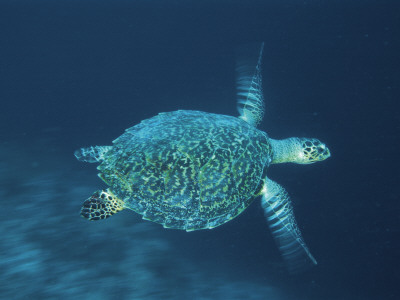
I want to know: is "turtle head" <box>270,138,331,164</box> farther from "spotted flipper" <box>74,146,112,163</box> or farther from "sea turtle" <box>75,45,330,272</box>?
"spotted flipper" <box>74,146,112,163</box>

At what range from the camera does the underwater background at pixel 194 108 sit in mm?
3459

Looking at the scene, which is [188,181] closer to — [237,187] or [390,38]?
[237,187]

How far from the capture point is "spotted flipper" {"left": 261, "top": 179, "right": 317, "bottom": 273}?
360 cm

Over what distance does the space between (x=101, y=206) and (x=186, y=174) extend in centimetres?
128

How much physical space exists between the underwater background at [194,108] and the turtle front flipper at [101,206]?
740mm

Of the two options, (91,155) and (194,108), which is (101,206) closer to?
(91,155)

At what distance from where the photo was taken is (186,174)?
→ 2.94 metres

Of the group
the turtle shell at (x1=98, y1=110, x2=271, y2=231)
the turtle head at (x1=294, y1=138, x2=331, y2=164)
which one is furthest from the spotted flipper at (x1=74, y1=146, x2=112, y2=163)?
the turtle head at (x1=294, y1=138, x2=331, y2=164)

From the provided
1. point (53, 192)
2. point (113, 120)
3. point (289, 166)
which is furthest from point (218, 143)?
point (113, 120)

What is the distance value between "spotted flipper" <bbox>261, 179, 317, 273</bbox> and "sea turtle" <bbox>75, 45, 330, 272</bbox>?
0.02m

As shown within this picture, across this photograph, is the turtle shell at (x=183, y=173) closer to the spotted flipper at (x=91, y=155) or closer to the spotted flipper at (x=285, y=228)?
the spotted flipper at (x=91, y=155)

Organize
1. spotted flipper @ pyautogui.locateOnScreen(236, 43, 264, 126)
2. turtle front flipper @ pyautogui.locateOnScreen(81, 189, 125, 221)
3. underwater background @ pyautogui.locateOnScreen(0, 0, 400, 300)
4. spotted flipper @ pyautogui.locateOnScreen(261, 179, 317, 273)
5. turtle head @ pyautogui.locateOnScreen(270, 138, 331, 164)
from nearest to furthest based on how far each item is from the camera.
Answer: turtle front flipper @ pyautogui.locateOnScreen(81, 189, 125, 221), underwater background @ pyautogui.locateOnScreen(0, 0, 400, 300), spotted flipper @ pyautogui.locateOnScreen(261, 179, 317, 273), turtle head @ pyautogui.locateOnScreen(270, 138, 331, 164), spotted flipper @ pyautogui.locateOnScreen(236, 43, 264, 126)

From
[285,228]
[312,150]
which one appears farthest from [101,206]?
[312,150]

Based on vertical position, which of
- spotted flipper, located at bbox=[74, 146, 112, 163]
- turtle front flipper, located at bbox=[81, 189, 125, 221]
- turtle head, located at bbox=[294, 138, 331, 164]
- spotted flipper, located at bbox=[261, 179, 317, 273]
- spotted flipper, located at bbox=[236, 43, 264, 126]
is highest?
spotted flipper, located at bbox=[236, 43, 264, 126]
